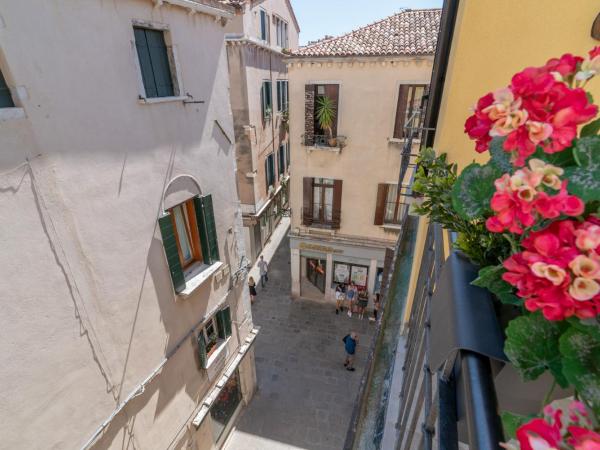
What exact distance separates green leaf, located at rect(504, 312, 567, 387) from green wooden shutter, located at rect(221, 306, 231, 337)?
23.4ft

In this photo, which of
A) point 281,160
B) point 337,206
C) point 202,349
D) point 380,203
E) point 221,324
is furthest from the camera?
point 281,160

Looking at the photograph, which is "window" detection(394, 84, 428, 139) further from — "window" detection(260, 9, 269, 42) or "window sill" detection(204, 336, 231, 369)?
"window sill" detection(204, 336, 231, 369)

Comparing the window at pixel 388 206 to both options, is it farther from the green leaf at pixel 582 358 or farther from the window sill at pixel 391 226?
the green leaf at pixel 582 358

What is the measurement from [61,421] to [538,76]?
5481 millimetres

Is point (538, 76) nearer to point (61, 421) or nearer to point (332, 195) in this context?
point (61, 421)

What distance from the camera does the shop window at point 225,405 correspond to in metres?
8.53

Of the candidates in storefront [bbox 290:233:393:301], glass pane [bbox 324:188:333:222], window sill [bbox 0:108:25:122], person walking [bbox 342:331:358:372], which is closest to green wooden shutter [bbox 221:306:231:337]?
person walking [bbox 342:331:358:372]

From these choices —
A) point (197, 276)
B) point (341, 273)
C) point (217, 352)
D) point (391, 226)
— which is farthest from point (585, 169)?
point (341, 273)

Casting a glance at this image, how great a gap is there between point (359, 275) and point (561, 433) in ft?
41.4

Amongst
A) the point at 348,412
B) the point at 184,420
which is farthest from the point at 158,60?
the point at 348,412

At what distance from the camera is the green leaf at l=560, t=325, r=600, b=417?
0.73 meters

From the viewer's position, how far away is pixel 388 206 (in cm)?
1140

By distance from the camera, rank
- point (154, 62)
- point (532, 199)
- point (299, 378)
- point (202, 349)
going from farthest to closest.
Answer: point (299, 378)
point (202, 349)
point (154, 62)
point (532, 199)

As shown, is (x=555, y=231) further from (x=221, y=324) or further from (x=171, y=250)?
(x=221, y=324)
